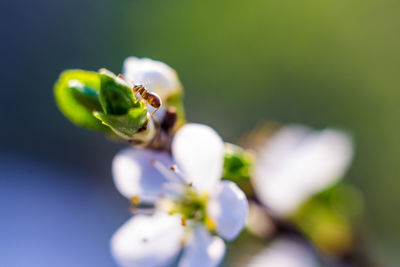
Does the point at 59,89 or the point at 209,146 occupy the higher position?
the point at 59,89

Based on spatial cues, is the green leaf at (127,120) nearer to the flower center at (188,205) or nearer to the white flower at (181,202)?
the white flower at (181,202)

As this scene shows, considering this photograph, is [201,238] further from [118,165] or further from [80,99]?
[80,99]

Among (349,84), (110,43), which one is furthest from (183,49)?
(349,84)

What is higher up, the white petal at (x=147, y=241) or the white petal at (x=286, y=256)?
the white petal at (x=147, y=241)

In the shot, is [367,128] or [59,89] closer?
[59,89]

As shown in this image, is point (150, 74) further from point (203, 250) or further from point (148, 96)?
point (203, 250)

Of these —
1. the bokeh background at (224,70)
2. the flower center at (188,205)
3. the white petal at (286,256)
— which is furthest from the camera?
the bokeh background at (224,70)

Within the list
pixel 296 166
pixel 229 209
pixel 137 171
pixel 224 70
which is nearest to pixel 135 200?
pixel 137 171

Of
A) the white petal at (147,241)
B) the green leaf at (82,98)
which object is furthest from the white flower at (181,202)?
the green leaf at (82,98)
